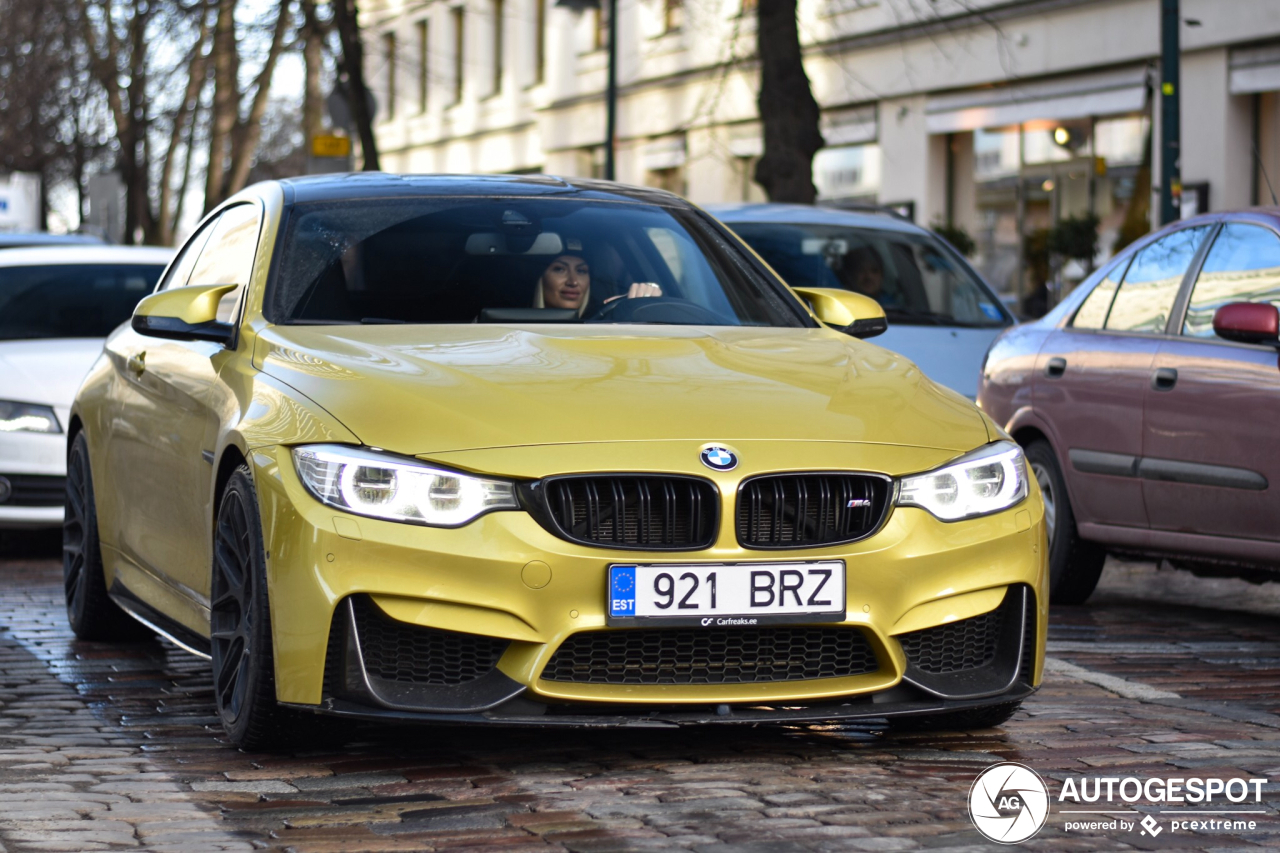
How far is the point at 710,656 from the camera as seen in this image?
16.5 ft

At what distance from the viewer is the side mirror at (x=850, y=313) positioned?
6641mm

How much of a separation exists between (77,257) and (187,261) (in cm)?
475

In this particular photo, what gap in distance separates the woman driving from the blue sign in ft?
5.05

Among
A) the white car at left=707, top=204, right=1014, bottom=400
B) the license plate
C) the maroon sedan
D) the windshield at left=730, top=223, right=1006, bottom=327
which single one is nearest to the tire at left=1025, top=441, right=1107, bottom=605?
the maroon sedan

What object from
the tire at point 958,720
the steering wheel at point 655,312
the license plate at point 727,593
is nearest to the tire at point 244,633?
the license plate at point 727,593

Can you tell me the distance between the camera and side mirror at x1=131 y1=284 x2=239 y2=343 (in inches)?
240

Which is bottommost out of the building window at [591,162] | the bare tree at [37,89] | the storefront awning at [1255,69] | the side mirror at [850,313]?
the side mirror at [850,313]

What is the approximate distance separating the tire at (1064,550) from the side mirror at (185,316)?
4.18 m

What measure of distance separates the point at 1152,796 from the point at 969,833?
64 centimetres

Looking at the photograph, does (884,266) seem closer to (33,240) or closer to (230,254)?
(230,254)

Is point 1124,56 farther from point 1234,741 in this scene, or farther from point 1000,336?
point 1234,741

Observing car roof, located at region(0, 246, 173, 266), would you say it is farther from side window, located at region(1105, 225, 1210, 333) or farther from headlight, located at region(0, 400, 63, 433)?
side window, located at region(1105, 225, 1210, 333)

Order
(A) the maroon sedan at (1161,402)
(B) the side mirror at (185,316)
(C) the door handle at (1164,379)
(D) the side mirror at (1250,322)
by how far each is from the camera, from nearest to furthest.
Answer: (B) the side mirror at (185,316) → (D) the side mirror at (1250,322) → (A) the maroon sedan at (1161,402) → (C) the door handle at (1164,379)

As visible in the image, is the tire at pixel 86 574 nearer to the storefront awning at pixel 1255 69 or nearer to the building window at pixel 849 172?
the storefront awning at pixel 1255 69
